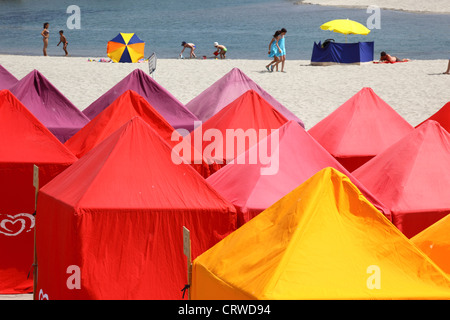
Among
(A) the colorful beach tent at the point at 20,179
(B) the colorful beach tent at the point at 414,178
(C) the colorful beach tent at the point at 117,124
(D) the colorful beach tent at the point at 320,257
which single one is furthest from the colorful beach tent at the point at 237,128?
(D) the colorful beach tent at the point at 320,257

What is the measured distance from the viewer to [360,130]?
1066 cm

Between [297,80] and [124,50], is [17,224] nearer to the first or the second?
[297,80]

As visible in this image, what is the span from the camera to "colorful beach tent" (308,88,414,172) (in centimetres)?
1033

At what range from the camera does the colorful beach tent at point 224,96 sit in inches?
501

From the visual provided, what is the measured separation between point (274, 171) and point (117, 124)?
10.4 ft

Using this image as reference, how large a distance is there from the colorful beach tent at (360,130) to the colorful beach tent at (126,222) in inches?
153

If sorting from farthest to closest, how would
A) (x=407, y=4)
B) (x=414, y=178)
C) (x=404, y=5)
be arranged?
(x=407, y=4), (x=404, y=5), (x=414, y=178)

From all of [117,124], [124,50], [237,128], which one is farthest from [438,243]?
[124,50]

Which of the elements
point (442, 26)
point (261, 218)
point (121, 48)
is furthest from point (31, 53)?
point (261, 218)

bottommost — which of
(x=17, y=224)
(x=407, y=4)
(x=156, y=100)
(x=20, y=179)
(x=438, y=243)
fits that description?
(x=438, y=243)

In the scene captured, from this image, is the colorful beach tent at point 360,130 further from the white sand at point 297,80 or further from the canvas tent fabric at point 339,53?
the canvas tent fabric at point 339,53

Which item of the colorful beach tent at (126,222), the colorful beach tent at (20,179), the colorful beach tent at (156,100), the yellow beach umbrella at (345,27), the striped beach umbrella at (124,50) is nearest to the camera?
the colorful beach tent at (126,222)

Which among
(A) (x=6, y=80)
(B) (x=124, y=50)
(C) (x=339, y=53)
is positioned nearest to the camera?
(A) (x=6, y=80)
